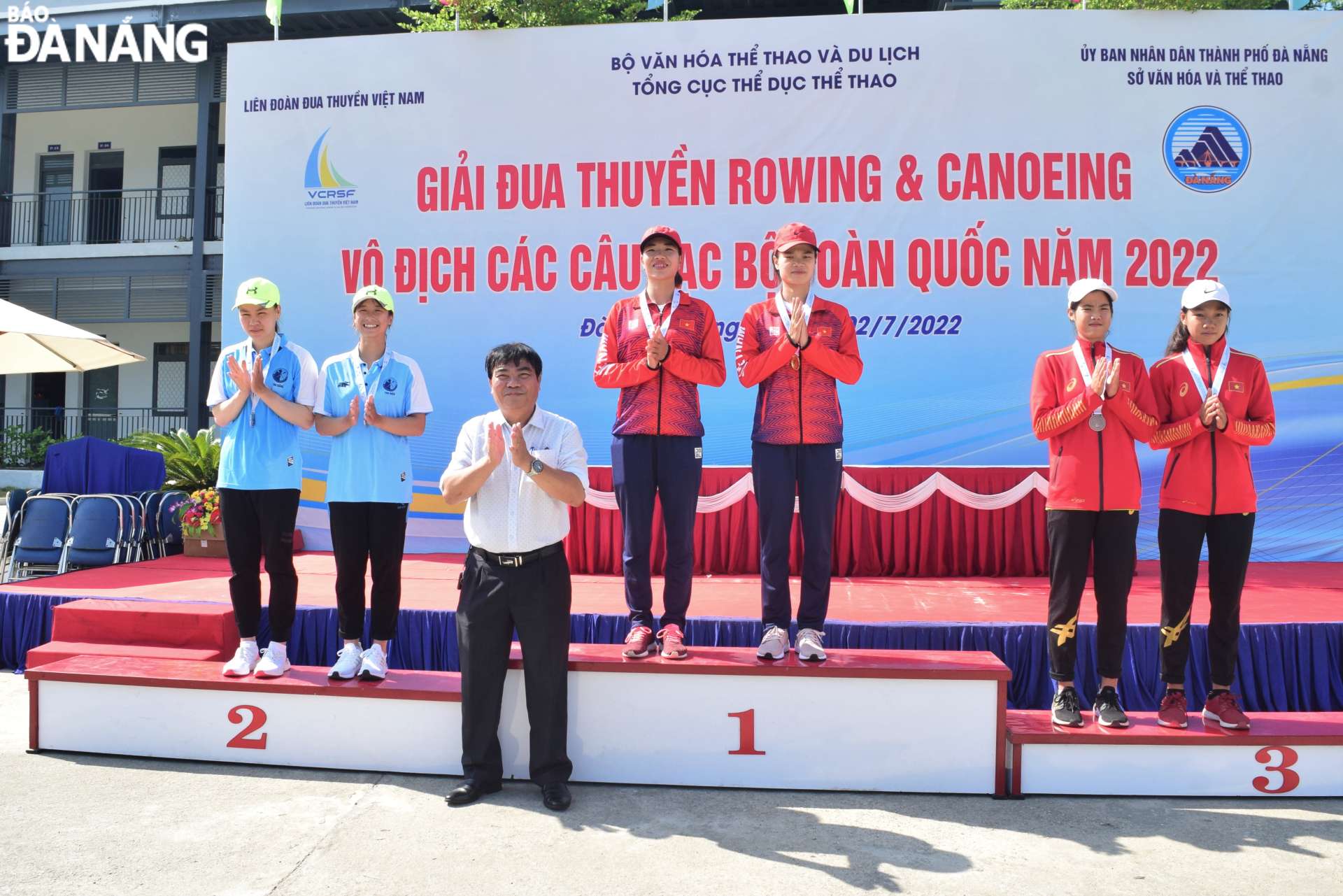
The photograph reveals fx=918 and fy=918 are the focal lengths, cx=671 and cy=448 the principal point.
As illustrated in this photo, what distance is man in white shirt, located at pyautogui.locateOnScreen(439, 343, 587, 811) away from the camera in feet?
8.91

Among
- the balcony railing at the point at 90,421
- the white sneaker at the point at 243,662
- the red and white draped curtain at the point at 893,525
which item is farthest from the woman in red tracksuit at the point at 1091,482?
the balcony railing at the point at 90,421

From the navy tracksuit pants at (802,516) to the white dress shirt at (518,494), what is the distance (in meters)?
0.64

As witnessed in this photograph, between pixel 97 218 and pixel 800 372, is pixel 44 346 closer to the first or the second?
pixel 800 372

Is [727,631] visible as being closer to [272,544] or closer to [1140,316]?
[272,544]

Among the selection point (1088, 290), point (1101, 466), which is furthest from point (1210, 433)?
point (1088, 290)

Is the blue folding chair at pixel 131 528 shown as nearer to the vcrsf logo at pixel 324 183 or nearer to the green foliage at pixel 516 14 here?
the vcrsf logo at pixel 324 183

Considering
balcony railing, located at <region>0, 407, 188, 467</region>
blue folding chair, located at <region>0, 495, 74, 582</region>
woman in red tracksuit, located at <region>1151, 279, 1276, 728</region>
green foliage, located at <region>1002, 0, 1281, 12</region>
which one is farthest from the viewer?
balcony railing, located at <region>0, 407, 188, 467</region>

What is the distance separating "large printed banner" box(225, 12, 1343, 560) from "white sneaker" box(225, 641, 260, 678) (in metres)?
3.35

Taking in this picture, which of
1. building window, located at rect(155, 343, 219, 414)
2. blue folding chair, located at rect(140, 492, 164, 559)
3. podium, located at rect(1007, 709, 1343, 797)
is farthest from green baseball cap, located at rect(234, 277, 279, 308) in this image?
building window, located at rect(155, 343, 219, 414)

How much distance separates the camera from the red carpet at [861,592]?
164 inches

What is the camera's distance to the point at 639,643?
3.01 metres

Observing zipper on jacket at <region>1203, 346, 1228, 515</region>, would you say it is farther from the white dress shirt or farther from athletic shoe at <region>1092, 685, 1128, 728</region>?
the white dress shirt

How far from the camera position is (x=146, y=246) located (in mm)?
12586

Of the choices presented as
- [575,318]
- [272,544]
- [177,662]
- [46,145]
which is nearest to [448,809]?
[272,544]
